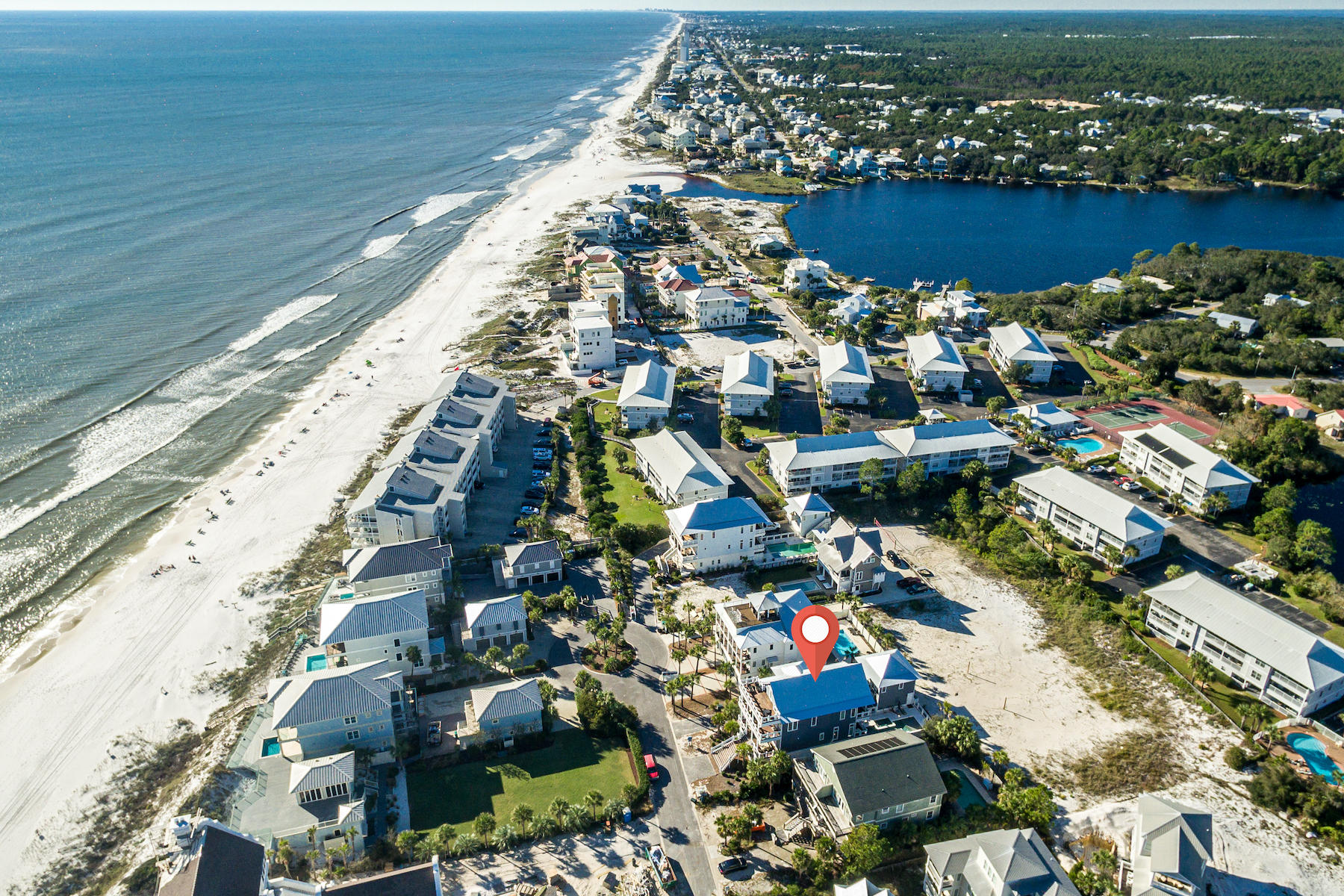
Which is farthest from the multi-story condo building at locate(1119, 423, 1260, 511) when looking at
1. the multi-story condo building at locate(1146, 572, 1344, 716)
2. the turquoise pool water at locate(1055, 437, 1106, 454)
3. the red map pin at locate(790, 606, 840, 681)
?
the red map pin at locate(790, 606, 840, 681)

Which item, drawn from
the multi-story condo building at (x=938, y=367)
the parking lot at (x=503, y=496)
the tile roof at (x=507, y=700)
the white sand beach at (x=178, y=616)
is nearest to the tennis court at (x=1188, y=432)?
the multi-story condo building at (x=938, y=367)

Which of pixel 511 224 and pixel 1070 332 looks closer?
pixel 1070 332

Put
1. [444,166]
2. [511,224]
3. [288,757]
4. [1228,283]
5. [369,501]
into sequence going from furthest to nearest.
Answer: [444,166], [511,224], [1228,283], [369,501], [288,757]

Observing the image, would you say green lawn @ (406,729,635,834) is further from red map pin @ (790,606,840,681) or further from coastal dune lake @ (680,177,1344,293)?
coastal dune lake @ (680,177,1344,293)

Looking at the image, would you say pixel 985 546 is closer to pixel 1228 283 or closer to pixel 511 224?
pixel 1228 283

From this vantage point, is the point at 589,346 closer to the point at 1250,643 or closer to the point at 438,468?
the point at 438,468

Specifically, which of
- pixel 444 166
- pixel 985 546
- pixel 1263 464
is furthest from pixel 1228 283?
pixel 444 166

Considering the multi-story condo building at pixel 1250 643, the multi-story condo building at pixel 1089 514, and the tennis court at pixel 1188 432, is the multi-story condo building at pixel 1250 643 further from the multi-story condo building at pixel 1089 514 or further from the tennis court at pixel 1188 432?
the tennis court at pixel 1188 432
